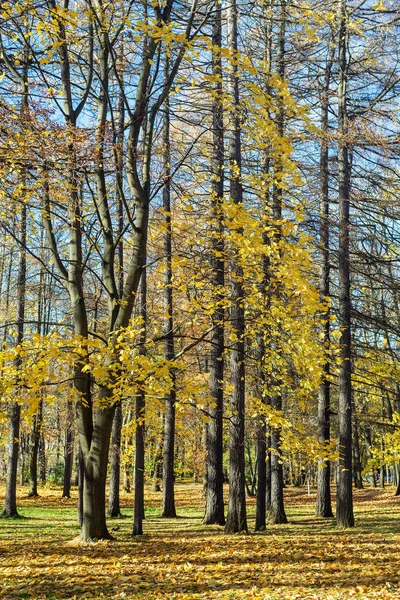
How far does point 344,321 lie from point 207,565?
23.3 feet

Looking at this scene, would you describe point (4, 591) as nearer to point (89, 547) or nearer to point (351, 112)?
point (89, 547)

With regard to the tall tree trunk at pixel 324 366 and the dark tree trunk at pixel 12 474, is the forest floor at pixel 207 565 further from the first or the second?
the dark tree trunk at pixel 12 474

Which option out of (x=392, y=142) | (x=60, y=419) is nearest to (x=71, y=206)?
(x=392, y=142)

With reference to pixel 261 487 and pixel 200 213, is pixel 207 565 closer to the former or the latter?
pixel 261 487

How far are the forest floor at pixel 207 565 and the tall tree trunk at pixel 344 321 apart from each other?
2.76ft

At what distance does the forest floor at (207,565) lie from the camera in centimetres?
589

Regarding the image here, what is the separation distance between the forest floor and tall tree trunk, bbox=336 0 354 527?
840mm

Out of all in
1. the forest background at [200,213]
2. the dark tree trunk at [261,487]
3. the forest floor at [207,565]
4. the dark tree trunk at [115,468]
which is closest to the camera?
the forest floor at [207,565]

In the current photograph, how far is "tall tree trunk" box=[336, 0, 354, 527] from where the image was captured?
12.6 meters

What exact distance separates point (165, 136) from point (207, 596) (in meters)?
12.3

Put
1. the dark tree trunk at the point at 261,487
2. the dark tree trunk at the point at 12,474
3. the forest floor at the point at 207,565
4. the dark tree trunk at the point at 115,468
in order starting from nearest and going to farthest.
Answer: the forest floor at the point at 207,565 < the dark tree trunk at the point at 261,487 < the dark tree trunk at the point at 12,474 < the dark tree trunk at the point at 115,468

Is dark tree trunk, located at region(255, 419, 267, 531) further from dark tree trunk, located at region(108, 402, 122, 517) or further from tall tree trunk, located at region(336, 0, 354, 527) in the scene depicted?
dark tree trunk, located at region(108, 402, 122, 517)

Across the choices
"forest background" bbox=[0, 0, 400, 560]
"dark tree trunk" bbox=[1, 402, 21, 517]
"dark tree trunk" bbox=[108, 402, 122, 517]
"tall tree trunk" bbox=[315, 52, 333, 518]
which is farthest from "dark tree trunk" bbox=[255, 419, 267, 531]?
"dark tree trunk" bbox=[1, 402, 21, 517]

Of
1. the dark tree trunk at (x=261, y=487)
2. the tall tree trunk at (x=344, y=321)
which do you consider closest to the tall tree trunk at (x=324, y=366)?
the tall tree trunk at (x=344, y=321)
